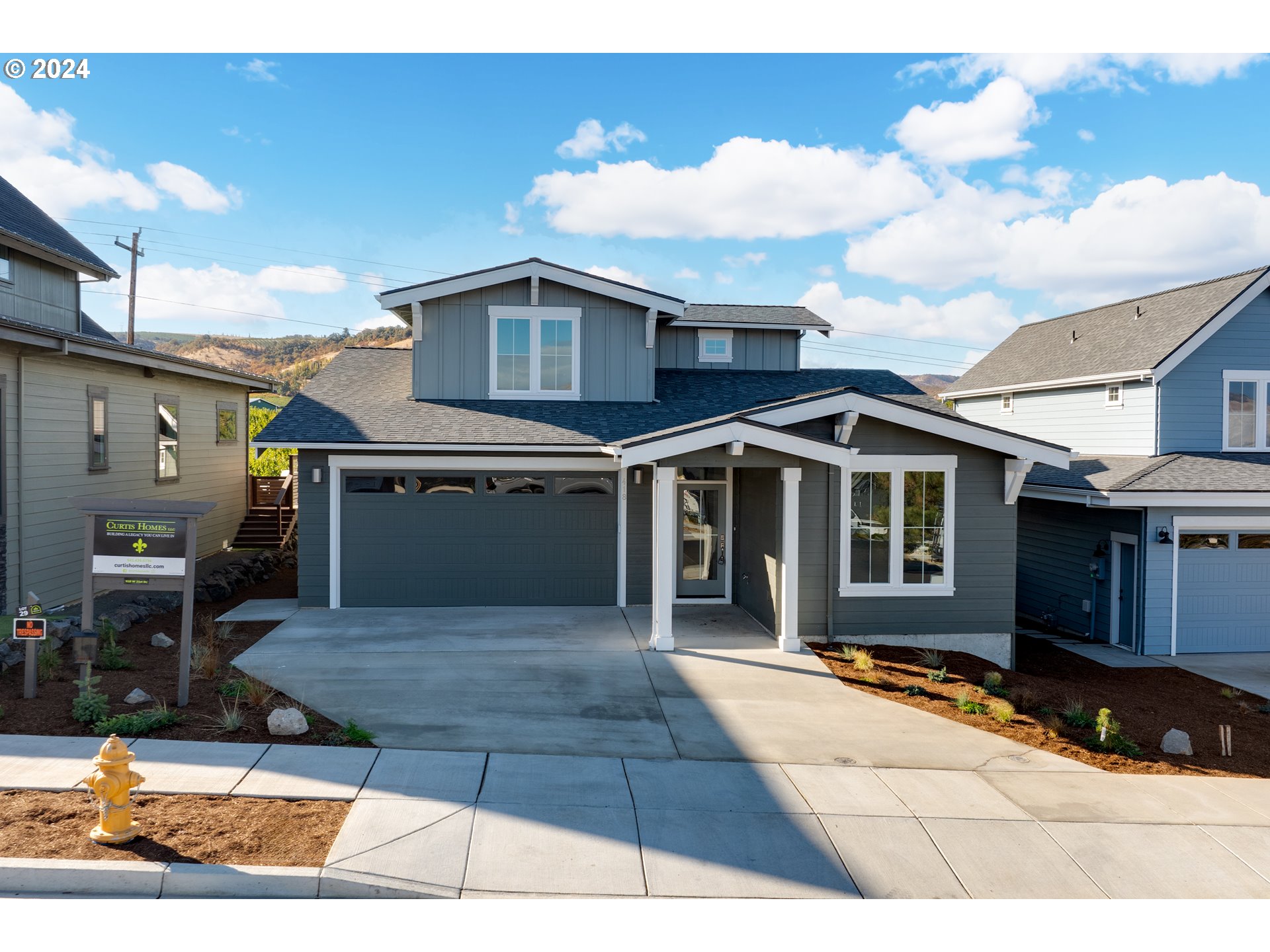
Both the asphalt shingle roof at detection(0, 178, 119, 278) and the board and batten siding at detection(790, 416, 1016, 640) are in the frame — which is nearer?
the board and batten siding at detection(790, 416, 1016, 640)

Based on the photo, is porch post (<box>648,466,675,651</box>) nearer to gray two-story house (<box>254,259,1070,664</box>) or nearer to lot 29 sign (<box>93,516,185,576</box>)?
gray two-story house (<box>254,259,1070,664</box>)

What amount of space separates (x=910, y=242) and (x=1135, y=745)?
3866 centimetres

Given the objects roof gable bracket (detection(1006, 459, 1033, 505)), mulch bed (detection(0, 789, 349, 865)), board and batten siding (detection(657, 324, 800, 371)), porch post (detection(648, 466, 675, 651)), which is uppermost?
board and batten siding (detection(657, 324, 800, 371))

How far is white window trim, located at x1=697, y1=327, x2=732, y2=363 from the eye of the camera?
18.4m

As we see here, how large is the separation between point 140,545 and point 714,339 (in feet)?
42.2

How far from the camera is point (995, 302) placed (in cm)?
6731

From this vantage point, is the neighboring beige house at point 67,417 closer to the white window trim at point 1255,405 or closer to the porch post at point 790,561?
the porch post at point 790,561

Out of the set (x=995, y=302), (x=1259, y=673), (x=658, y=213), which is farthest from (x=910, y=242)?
(x=1259, y=673)

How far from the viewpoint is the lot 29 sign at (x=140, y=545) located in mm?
8266

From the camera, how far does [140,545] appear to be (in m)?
8.28

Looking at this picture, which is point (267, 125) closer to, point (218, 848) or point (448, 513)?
point (448, 513)

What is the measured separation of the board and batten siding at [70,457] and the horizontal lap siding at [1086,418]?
55.6 ft

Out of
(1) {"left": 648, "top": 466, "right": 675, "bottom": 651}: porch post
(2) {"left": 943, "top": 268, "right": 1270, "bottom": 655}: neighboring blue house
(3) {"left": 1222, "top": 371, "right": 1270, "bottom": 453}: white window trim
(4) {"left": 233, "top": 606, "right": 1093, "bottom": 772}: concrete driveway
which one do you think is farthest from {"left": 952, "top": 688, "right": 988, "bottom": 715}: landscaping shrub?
(3) {"left": 1222, "top": 371, "right": 1270, "bottom": 453}: white window trim

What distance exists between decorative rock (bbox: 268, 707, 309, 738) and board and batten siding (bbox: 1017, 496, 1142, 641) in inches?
495
